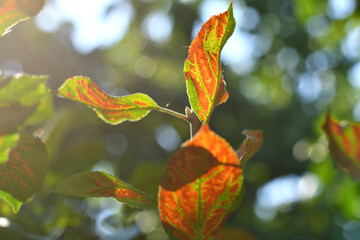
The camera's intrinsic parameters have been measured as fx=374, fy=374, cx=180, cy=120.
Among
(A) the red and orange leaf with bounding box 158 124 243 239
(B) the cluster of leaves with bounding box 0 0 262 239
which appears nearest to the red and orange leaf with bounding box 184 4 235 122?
(B) the cluster of leaves with bounding box 0 0 262 239

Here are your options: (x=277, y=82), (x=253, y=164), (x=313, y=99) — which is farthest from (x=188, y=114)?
(x=277, y=82)

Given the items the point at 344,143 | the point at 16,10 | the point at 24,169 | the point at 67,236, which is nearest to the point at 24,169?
the point at 24,169

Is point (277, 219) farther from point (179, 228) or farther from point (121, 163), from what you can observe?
point (179, 228)

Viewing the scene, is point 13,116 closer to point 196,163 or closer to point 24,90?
point 24,90

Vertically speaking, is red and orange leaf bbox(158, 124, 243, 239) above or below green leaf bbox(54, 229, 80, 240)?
above

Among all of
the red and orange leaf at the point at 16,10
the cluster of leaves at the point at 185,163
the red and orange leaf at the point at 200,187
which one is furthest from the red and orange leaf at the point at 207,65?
the red and orange leaf at the point at 16,10

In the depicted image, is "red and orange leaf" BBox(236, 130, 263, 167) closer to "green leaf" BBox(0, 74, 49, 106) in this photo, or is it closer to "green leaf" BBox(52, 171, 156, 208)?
"green leaf" BBox(52, 171, 156, 208)
